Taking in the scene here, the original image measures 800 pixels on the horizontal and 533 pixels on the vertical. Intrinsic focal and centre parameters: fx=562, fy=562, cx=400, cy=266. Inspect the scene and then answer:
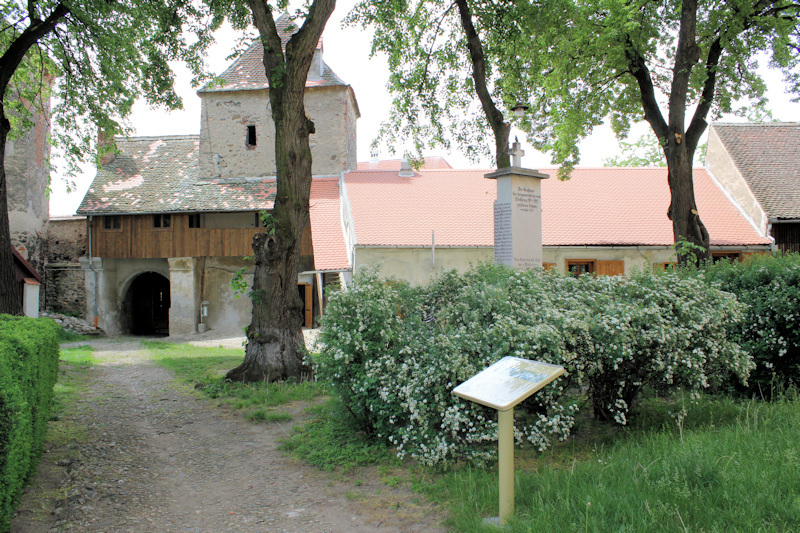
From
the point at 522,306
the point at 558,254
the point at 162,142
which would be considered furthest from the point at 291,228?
the point at 162,142

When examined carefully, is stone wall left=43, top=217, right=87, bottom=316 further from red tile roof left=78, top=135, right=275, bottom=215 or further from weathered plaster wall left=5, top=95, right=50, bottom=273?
red tile roof left=78, top=135, right=275, bottom=215

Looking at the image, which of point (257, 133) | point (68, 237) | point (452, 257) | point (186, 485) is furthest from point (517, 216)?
point (68, 237)

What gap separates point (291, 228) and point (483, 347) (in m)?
5.17

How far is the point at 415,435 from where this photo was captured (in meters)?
4.80

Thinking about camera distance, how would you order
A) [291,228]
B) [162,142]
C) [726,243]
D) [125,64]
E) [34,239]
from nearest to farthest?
[291,228]
[125,64]
[726,243]
[34,239]
[162,142]

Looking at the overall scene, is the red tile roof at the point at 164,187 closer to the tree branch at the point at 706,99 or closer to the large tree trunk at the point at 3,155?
the large tree trunk at the point at 3,155

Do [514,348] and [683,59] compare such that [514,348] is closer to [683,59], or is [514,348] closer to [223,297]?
[683,59]

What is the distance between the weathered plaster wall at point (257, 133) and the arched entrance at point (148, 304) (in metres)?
6.53

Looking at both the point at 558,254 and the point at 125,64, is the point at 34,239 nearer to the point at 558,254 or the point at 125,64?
the point at 125,64

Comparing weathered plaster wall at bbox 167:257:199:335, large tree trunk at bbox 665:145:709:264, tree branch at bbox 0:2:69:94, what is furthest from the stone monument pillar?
weathered plaster wall at bbox 167:257:199:335

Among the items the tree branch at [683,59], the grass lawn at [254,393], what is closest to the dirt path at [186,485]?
the grass lawn at [254,393]

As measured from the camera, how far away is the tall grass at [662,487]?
10.7 feet

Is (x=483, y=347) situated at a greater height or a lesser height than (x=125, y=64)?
lesser

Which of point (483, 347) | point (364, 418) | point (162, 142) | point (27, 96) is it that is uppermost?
point (162, 142)
